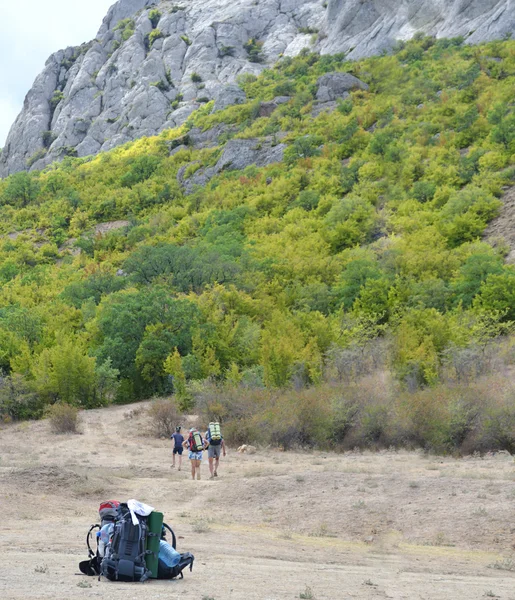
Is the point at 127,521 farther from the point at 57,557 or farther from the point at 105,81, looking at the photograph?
the point at 105,81

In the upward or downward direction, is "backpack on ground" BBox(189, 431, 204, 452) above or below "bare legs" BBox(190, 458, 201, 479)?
above

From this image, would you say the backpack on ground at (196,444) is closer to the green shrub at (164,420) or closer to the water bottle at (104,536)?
the green shrub at (164,420)

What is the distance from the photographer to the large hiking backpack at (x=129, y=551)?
6.72m

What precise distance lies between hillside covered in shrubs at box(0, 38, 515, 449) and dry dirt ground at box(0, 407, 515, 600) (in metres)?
4.66

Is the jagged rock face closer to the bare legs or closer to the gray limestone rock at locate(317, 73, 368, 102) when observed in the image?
the gray limestone rock at locate(317, 73, 368, 102)

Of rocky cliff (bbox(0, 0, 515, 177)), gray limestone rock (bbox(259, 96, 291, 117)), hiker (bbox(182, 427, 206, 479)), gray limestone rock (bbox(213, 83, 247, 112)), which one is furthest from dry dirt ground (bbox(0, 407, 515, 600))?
rocky cliff (bbox(0, 0, 515, 177))

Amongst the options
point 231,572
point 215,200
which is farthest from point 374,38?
point 231,572

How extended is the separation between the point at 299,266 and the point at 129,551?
35.5 m

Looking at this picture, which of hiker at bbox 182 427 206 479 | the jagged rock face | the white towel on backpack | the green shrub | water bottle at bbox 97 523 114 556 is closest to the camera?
the white towel on backpack

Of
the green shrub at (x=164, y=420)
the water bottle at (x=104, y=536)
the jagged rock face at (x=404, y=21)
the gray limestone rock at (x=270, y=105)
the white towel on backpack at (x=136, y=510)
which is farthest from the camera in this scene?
the gray limestone rock at (x=270, y=105)

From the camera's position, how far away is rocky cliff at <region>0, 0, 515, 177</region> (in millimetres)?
87125

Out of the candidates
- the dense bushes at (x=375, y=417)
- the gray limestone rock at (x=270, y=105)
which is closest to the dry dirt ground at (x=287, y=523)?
the dense bushes at (x=375, y=417)

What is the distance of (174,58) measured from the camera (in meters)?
102

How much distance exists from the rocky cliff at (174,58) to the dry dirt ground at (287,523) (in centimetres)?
7391
